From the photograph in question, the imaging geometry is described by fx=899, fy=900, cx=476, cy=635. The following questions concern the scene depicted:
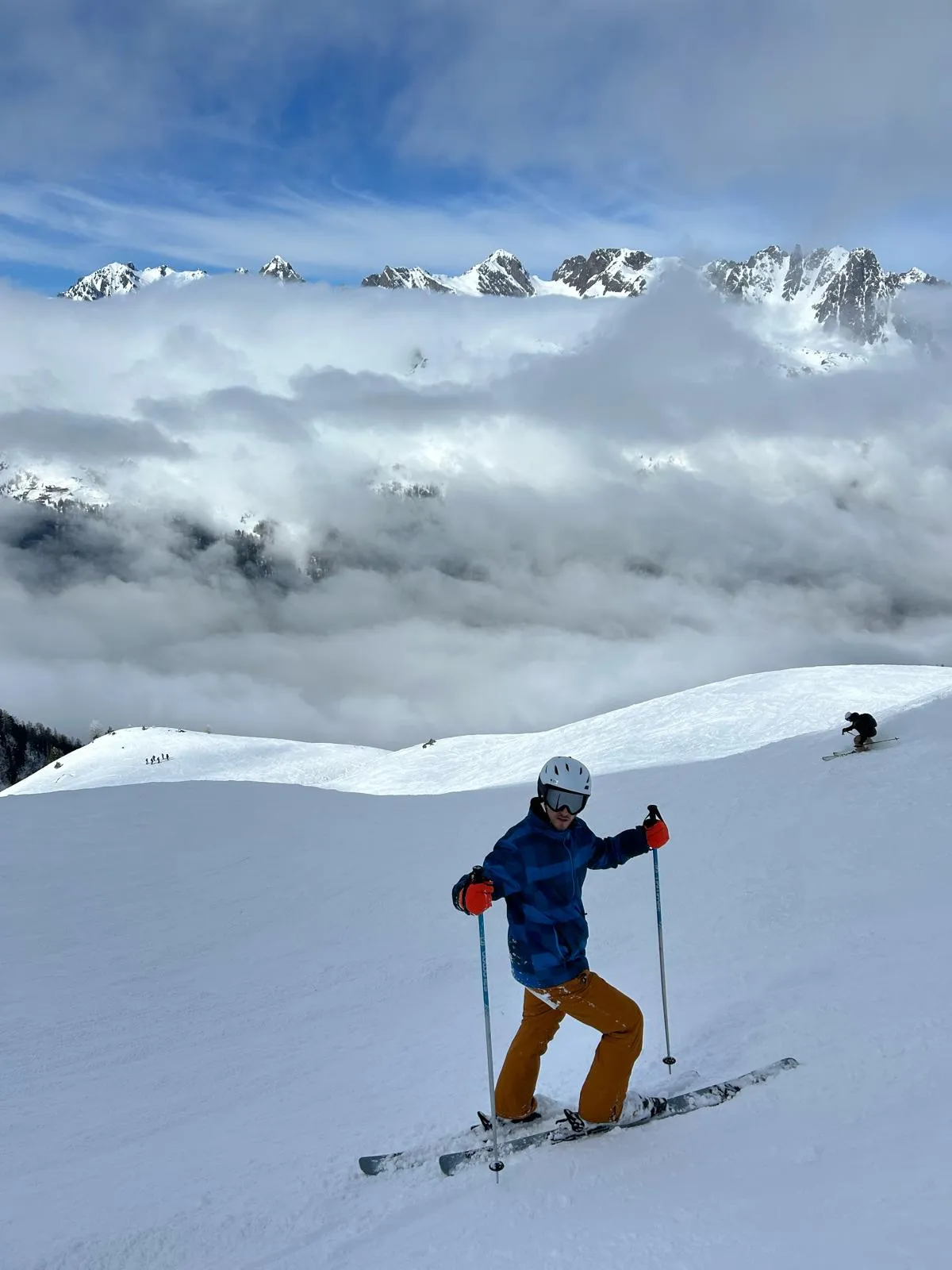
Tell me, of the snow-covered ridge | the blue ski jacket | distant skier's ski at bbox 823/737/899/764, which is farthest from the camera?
the snow-covered ridge

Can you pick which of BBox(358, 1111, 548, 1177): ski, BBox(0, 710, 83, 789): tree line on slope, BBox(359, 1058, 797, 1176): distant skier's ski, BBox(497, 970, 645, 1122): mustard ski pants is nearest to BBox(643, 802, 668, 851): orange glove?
BBox(497, 970, 645, 1122): mustard ski pants

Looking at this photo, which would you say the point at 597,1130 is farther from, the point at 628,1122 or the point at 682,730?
the point at 682,730

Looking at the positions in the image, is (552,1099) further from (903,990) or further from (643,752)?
(643,752)

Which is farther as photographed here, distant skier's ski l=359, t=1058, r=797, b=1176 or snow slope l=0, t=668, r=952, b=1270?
distant skier's ski l=359, t=1058, r=797, b=1176

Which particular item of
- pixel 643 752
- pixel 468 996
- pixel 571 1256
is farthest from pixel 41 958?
pixel 643 752

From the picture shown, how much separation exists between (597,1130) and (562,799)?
224 cm

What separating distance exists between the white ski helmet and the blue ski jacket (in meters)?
0.16

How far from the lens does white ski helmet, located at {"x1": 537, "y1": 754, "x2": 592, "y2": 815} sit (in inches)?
235

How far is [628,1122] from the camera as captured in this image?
19.8 feet

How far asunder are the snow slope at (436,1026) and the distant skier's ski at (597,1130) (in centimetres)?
17

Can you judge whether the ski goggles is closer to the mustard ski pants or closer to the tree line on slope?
the mustard ski pants

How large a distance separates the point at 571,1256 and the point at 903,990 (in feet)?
13.3

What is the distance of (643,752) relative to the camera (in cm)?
2906

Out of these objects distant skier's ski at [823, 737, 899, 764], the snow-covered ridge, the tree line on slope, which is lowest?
distant skier's ski at [823, 737, 899, 764]
